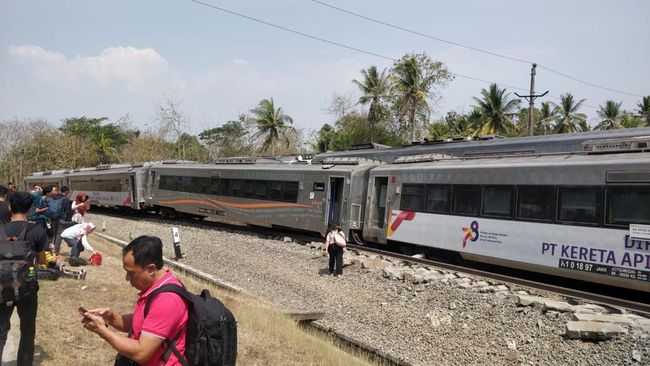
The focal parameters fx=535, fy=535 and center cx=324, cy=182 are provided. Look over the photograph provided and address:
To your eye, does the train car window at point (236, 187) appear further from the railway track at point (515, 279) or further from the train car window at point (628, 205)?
the train car window at point (628, 205)

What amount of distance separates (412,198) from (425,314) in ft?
18.1

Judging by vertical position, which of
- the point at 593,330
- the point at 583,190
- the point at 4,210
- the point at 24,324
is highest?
the point at 583,190

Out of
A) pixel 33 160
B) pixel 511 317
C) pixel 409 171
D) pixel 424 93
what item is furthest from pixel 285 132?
pixel 511 317

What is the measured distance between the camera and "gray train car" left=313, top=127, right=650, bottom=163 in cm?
1481

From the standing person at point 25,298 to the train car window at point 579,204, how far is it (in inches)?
378

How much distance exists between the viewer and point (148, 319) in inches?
118

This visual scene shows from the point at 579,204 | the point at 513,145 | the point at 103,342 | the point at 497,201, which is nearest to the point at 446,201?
the point at 497,201

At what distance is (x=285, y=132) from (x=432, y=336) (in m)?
39.7

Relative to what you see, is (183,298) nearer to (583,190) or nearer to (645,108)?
(583,190)

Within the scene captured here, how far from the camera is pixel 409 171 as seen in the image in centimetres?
1512

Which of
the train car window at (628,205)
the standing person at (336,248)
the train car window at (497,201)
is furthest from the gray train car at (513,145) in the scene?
the standing person at (336,248)

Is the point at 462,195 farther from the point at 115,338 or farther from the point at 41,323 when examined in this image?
the point at 115,338

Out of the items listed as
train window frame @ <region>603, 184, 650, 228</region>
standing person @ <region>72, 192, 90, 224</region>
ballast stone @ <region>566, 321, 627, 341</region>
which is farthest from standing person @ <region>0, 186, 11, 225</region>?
train window frame @ <region>603, 184, 650, 228</region>

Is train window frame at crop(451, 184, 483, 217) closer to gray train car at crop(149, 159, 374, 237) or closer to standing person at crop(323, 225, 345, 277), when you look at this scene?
standing person at crop(323, 225, 345, 277)
